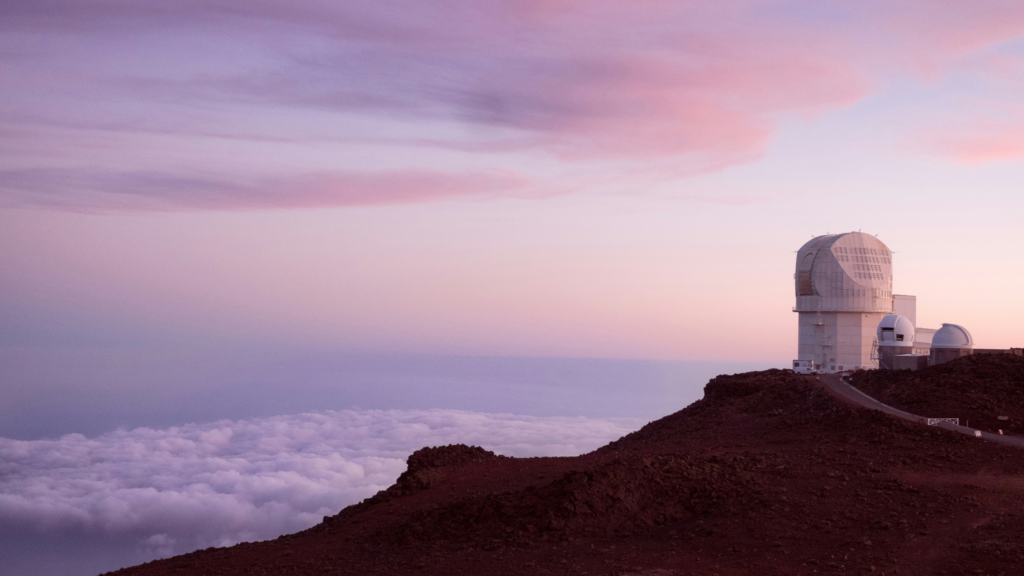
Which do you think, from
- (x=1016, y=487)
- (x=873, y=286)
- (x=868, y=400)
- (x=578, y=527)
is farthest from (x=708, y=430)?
(x=873, y=286)

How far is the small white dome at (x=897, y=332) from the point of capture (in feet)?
137

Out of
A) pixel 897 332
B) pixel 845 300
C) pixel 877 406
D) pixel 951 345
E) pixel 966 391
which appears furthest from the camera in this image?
pixel 845 300

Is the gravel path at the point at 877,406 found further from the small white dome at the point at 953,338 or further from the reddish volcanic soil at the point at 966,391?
the small white dome at the point at 953,338

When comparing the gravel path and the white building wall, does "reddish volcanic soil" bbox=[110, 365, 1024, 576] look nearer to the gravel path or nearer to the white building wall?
the gravel path

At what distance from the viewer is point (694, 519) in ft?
59.1

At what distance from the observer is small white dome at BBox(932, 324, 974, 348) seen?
35.9 meters

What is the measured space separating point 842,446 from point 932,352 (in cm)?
1515

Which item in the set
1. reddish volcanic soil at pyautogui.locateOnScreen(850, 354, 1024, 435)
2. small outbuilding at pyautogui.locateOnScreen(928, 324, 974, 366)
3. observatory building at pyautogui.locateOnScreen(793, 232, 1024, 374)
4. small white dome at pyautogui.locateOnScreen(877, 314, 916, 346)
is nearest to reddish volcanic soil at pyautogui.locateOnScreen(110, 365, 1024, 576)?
reddish volcanic soil at pyautogui.locateOnScreen(850, 354, 1024, 435)

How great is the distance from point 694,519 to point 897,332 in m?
28.6

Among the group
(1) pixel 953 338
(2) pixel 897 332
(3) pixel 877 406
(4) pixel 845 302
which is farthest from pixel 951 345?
(4) pixel 845 302

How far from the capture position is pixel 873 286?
49688 mm

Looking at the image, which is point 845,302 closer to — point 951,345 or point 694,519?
point 951,345

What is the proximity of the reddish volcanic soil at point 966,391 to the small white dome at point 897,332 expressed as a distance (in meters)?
8.17

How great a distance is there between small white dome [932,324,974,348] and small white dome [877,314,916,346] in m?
4.81
